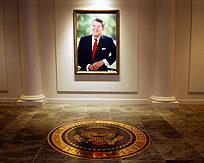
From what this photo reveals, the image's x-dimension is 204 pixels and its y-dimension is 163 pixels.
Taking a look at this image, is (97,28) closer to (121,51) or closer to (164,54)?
(121,51)

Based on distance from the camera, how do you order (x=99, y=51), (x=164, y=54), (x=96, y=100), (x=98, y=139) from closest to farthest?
(x=98, y=139), (x=164, y=54), (x=99, y=51), (x=96, y=100)

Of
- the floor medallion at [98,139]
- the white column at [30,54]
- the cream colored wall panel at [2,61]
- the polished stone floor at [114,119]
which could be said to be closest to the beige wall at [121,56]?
the cream colored wall panel at [2,61]

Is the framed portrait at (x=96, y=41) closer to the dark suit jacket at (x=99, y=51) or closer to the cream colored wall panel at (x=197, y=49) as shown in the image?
the dark suit jacket at (x=99, y=51)

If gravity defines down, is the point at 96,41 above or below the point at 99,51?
above

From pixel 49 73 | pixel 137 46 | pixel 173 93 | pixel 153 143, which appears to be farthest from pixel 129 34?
pixel 153 143

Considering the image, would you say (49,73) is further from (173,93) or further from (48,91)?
(173,93)

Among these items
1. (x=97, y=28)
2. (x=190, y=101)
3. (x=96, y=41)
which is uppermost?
(x=97, y=28)

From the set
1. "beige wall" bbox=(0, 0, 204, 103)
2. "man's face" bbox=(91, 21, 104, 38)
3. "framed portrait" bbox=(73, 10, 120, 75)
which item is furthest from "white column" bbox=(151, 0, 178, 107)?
Result: "man's face" bbox=(91, 21, 104, 38)

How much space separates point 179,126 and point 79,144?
7.03 ft

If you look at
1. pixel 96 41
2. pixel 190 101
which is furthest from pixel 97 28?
pixel 190 101

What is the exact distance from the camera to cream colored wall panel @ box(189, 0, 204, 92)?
248 inches

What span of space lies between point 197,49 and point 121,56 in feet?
7.01

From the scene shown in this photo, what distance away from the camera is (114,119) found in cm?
512

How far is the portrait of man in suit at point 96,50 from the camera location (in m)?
6.45
